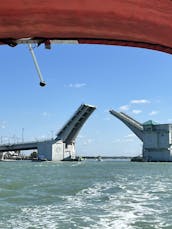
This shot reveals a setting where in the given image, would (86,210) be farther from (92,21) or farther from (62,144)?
(62,144)

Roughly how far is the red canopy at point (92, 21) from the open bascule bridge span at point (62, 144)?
45.2m

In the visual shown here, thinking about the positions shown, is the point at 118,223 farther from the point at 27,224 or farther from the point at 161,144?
the point at 161,144

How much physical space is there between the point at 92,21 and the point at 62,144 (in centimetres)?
6398

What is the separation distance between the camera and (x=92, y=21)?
197cm

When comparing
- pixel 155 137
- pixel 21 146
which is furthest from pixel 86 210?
pixel 21 146

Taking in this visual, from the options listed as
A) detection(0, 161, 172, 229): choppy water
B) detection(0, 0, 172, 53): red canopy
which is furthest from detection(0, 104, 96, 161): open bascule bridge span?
detection(0, 0, 172, 53): red canopy

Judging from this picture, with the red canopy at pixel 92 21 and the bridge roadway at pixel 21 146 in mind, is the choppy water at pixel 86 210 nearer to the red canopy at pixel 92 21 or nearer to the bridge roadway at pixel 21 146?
the red canopy at pixel 92 21

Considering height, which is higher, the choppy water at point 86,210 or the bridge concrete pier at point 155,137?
the bridge concrete pier at point 155,137

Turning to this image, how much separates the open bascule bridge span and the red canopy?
148 feet

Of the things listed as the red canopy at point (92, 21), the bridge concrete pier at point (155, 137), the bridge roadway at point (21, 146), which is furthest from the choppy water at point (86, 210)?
the bridge roadway at point (21, 146)

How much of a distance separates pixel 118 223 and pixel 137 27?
7.49 metres

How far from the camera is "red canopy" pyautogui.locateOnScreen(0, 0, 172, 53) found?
1810 millimetres

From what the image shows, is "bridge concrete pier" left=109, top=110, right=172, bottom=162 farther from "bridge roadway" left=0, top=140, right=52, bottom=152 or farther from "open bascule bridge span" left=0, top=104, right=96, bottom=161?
"bridge roadway" left=0, top=140, right=52, bottom=152

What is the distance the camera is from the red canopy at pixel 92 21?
1.81 metres
